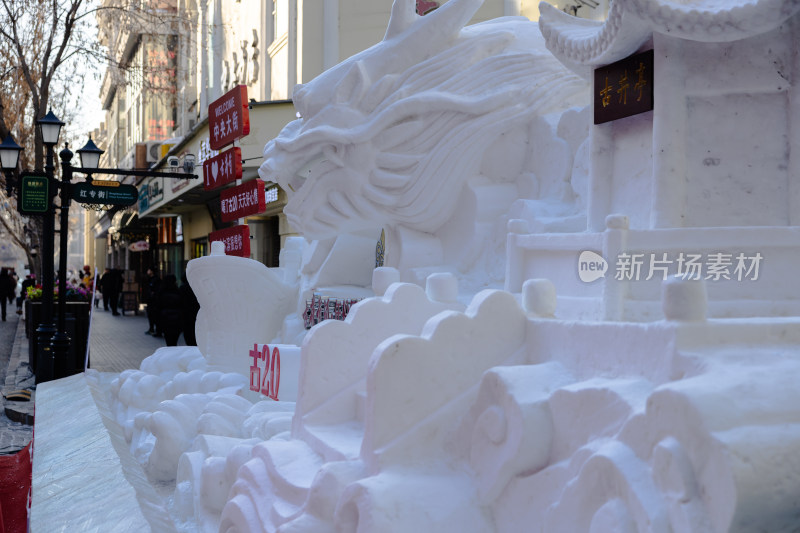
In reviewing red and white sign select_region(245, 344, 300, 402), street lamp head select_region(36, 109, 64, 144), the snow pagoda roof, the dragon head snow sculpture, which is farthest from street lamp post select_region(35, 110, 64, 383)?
the snow pagoda roof

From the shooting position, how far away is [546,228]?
5.53 metres

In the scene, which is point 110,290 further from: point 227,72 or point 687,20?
point 687,20

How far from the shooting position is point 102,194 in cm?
1069

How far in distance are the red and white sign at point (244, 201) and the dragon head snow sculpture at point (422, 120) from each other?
1733 mm

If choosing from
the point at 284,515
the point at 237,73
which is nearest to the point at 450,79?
the point at 284,515

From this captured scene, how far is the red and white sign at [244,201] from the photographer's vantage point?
27.8 ft

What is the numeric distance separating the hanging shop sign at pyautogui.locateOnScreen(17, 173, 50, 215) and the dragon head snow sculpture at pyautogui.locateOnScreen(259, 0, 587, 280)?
539 centimetres

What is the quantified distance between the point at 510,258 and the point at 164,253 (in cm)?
2707

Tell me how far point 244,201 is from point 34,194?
3683mm

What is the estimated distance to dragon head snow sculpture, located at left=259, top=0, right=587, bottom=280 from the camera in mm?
6281

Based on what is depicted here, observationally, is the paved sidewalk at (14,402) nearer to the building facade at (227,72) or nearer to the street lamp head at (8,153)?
the street lamp head at (8,153)

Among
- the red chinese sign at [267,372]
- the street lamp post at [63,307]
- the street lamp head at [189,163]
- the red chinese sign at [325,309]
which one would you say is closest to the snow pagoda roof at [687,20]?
the red chinese sign at [267,372]

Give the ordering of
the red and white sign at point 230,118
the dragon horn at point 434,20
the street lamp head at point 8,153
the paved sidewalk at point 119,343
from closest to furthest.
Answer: the dragon horn at point 434,20 → the red and white sign at point 230,118 → the street lamp head at point 8,153 → the paved sidewalk at point 119,343

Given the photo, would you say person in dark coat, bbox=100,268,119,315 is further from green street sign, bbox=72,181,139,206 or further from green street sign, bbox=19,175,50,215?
green street sign, bbox=72,181,139,206
